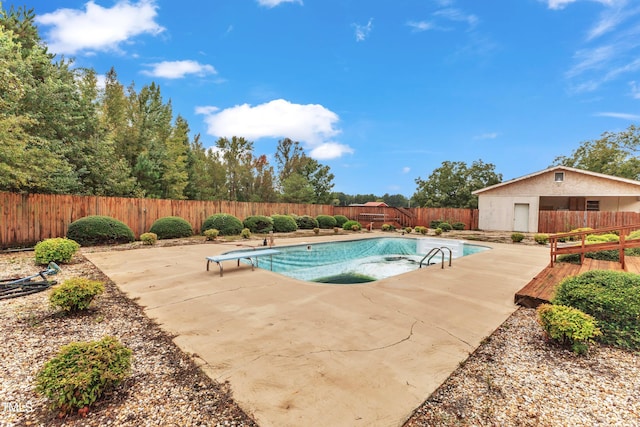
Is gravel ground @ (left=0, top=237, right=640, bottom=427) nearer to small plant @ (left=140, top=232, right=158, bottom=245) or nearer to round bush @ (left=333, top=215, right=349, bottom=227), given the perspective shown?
small plant @ (left=140, top=232, right=158, bottom=245)

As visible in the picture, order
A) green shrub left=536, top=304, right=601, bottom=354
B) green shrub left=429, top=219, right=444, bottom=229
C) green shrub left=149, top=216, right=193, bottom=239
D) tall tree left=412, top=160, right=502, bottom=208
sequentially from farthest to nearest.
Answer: tall tree left=412, top=160, right=502, bottom=208 → green shrub left=429, top=219, right=444, bottom=229 → green shrub left=149, top=216, right=193, bottom=239 → green shrub left=536, top=304, right=601, bottom=354

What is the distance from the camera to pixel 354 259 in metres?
10.7

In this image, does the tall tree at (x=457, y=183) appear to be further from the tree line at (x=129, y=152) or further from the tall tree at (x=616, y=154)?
the tall tree at (x=616, y=154)

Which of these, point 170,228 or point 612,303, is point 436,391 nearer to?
point 612,303

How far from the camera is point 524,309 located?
428 cm

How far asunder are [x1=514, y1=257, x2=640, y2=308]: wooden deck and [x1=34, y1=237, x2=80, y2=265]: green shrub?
385 inches

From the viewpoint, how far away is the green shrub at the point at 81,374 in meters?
1.93

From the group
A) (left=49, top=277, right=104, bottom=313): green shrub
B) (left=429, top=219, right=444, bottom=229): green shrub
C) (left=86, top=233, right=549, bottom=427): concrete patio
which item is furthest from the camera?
(left=429, top=219, right=444, bottom=229): green shrub

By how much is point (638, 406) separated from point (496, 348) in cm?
105

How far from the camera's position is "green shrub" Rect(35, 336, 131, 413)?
1926mm

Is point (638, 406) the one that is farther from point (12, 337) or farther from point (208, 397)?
point (12, 337)

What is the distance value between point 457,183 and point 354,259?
23.2 meters

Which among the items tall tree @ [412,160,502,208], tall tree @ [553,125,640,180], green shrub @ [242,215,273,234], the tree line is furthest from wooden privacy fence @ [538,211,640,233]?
green shrub @ [242,215,273,234]

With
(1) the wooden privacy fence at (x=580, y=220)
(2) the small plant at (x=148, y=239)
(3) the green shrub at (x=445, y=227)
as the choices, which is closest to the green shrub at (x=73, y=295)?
(2) the small plant at (x=148, y=239)
